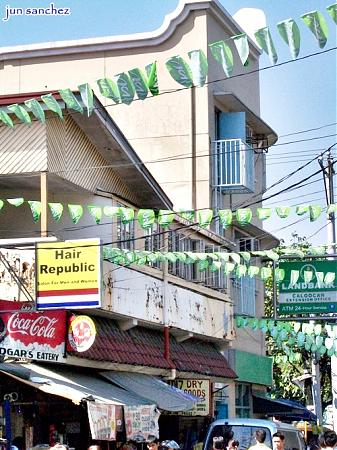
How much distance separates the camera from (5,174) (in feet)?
69.6

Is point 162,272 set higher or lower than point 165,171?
lower

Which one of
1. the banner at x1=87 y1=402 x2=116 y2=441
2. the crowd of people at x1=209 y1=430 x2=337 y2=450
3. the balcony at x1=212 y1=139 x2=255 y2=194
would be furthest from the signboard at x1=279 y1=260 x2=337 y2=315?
the crowd of people at x1=209 y1=430 x2=337 y2=450

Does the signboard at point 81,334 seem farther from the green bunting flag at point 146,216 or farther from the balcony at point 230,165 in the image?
the balcony at point 230,165

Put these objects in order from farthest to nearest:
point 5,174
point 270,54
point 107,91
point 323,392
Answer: point 323,392, point 5,174, point 107,91, point 270,54

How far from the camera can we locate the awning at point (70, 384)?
18531mm

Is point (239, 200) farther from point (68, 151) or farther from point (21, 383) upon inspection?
point (21, 383)

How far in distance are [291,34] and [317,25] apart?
0.31 m

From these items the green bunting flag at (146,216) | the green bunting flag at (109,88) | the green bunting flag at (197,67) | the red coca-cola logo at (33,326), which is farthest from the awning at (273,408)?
the green bunting flag at (197,67)

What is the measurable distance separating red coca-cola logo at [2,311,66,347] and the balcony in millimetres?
12707

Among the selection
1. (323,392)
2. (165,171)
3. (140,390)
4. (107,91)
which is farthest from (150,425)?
(323,392)

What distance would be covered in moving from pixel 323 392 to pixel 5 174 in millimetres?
29714

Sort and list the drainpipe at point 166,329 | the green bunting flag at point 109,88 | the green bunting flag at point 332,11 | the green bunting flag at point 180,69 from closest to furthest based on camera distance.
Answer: the green bunting flag at point 332,11 → the green bunting flag at point 180,69 → the green bunting flag at point 109,88 → the drainpipe at point 166,329

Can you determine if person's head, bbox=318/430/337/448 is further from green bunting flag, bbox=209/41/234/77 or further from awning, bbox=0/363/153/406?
awning, bbox=0/363/153/406

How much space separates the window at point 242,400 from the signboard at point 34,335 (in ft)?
45.6
